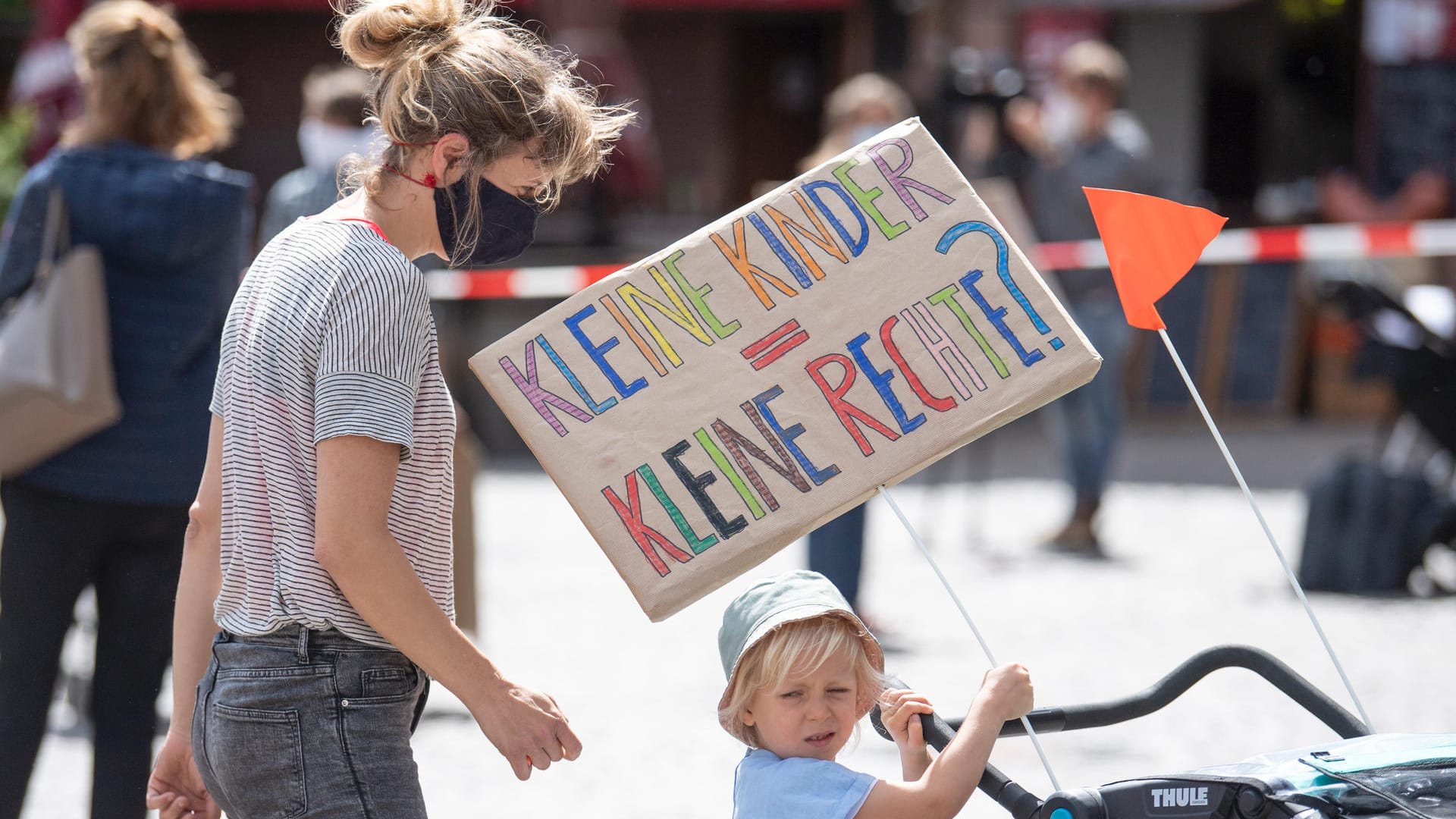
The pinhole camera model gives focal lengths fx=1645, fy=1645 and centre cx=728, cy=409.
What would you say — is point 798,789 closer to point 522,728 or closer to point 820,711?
point 820,711

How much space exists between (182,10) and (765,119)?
5.10 metres

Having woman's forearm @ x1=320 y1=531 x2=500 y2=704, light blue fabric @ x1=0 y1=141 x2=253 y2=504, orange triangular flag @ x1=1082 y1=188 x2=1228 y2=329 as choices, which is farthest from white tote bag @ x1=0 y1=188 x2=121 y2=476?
orange triangular flag @ x1=1082 y1=188 x2=1228 y2=329

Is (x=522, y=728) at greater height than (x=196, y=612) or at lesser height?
lesser

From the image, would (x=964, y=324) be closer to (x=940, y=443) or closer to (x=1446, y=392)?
(x=940, y=443)

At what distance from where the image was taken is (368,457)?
2.01 m

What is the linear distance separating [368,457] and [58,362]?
1844 millimetres

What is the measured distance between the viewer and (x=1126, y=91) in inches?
551

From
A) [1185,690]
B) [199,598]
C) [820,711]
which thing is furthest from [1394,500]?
[199,598]

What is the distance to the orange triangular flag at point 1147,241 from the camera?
2553 mm

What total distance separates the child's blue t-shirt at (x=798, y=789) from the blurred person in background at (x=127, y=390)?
5.11 feet

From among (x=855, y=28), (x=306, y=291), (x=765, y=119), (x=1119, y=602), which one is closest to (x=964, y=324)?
(x=306, y=291)

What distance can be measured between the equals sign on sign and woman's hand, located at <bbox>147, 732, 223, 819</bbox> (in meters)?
1.02

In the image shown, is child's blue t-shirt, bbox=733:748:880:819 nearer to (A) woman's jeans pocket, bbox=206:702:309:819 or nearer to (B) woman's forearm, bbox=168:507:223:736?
(A) woman's jeans pocket, bbox=206:702:309:819

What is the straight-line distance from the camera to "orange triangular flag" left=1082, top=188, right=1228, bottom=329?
2.55m
